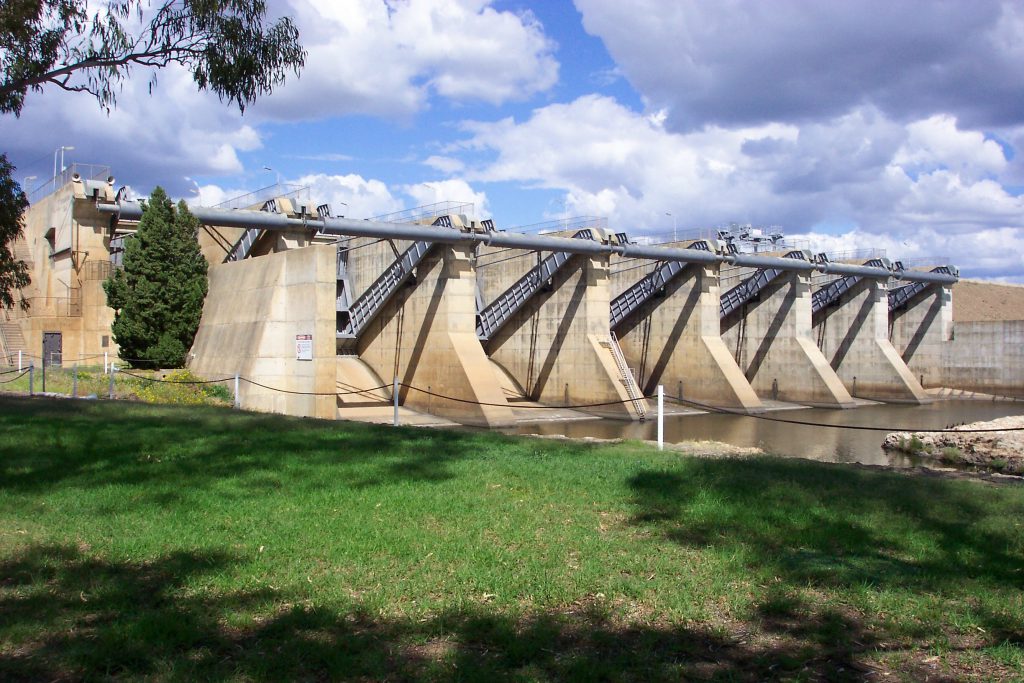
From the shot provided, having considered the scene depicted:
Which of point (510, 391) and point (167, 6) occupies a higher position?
point (167, 6)

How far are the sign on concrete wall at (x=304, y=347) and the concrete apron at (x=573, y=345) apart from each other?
14.2 meters

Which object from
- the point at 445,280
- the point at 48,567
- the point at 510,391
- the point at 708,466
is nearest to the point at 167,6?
the point at 48,567

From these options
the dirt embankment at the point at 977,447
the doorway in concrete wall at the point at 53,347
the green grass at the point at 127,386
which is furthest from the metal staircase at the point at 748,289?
the doorway in concrete wall at the point at 53,347

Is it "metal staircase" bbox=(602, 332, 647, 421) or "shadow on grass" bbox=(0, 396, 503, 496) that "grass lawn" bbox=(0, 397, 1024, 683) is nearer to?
"shadow on grass" bbox=(0, 396, 503, 496)

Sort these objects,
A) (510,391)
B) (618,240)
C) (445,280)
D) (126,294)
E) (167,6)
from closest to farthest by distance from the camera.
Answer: (167,6)
(126,294)
(445,280)
(618,240)
(510,391)

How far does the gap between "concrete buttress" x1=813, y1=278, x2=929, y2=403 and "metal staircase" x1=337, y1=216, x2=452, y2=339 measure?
2619 centimetres

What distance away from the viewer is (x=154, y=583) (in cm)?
613

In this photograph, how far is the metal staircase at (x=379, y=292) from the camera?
3412 centimetres

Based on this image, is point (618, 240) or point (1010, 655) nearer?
point (1010, 655)

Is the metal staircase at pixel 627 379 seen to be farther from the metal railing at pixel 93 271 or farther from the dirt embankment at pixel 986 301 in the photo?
the dirt embankment at pixel 986 301

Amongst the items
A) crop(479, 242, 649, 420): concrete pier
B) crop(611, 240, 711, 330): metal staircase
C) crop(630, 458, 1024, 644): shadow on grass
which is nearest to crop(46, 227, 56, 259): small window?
crop(479, 242, 649, 420): concrete pier

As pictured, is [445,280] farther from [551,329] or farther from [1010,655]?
[1010,655]

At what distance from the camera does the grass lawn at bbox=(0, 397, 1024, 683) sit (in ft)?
16.1

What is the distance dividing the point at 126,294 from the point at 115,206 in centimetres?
279
